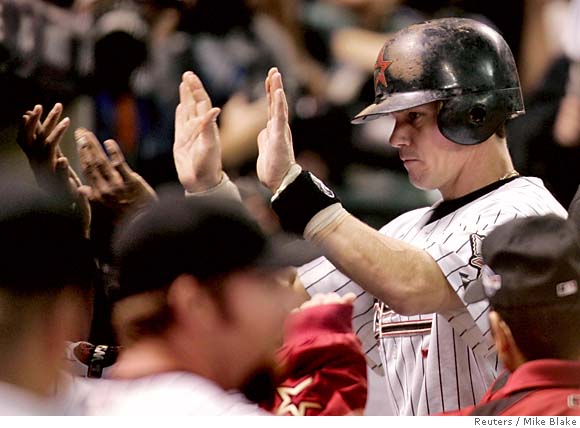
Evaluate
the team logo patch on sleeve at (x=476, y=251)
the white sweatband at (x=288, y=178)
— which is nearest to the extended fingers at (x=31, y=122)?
the white sweatband at (x=288, y=178)

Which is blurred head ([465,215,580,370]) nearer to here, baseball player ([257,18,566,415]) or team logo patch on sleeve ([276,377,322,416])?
baseball player ([257,18,566,415])

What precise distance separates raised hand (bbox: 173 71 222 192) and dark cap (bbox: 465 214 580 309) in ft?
2.40

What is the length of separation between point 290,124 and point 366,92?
0.66 ft

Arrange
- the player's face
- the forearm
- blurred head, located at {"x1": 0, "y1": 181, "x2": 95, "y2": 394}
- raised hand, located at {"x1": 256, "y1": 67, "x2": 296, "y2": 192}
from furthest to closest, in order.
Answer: the player's face < raised hand, located at {"x1": 256, "y1": 67, "x2": 296, "y2": 192} < the forearm < blurred head, located at {"x1": 0, "y1": 181, "x2": 95, "y2": 394}

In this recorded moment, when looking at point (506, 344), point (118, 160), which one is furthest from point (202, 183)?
point (506, 344)

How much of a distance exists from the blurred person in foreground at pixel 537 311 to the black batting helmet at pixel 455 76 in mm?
405

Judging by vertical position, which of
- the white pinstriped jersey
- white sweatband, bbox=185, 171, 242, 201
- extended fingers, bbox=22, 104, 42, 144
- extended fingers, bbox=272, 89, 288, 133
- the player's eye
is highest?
extended fingers, bbox=272, 89, 288, 133

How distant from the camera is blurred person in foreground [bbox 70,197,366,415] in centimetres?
178

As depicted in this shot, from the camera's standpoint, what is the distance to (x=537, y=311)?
1853 mm

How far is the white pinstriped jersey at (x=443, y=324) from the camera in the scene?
2.17m

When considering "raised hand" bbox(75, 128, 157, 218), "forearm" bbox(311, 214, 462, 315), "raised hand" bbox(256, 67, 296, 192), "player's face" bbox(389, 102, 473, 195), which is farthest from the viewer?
"raised hand" bbox(75, 128, 157, 218)

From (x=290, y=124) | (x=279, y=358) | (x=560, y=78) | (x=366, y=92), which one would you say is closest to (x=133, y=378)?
(x=279, y=358)

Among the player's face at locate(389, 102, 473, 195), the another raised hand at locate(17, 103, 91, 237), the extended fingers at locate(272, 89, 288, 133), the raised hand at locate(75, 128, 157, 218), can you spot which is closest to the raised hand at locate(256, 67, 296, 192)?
the extended fingers at locate(272, 89, 288, 133)

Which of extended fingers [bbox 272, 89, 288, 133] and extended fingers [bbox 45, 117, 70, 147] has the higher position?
extended fingers [bbox 272, 89, 288, 133]
